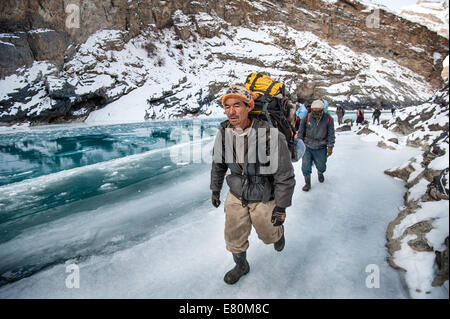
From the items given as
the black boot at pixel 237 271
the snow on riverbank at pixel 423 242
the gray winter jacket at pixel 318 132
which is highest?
the gray winter jacket at pixel 318 132

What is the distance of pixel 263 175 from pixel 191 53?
38.2m

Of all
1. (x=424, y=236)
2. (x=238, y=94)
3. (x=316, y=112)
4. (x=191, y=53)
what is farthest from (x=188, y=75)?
(x=424, y=236)

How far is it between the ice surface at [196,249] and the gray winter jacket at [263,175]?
739 mm

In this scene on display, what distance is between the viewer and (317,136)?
363 cm

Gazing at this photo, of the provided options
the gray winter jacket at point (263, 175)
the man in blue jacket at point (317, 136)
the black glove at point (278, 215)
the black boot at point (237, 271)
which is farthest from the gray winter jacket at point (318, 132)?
the black boot at point (237, 271)

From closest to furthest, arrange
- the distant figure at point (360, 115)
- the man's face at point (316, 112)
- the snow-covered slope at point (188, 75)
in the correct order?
the man's face at point (316, 112) < the distant figure at point (360, 115) < the snow-covered slope at point (188, 75)

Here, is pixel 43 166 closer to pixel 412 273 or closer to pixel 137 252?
pixel 137 252

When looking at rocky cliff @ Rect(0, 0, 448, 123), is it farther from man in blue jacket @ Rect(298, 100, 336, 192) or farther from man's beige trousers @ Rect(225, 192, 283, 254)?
man's beige trousers @ Rect(225, 192, 283, 254)

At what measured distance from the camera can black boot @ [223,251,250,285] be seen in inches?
71.0

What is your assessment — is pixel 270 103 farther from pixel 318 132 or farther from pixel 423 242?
pixel 318 132

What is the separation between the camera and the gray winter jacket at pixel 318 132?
359cm

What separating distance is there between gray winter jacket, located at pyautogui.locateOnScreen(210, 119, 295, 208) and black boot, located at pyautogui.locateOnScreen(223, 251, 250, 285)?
494 millimetres

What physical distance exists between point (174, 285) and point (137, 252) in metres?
0.74

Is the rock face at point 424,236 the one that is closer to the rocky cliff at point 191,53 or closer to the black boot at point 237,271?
the black boot at point 237,271
